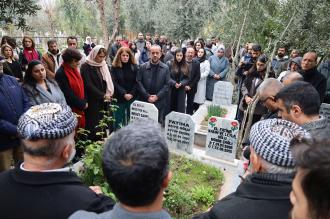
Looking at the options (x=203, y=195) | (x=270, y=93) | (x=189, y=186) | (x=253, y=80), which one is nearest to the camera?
(x=270, y=93)

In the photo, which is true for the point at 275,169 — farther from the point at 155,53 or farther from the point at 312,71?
the point at 155,53

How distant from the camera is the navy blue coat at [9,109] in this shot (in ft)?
11.2

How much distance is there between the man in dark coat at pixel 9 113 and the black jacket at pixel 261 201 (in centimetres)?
276

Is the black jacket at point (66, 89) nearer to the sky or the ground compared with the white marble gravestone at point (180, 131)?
nearer to the sky

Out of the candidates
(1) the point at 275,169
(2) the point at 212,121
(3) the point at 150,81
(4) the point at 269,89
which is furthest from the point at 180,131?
(1) the point at 275,169

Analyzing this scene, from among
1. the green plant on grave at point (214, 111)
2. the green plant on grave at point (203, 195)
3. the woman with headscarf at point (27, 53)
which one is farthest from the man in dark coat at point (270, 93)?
the woman with headscarf at point (27, 53)

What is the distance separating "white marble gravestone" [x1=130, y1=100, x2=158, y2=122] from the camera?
561 centimetres

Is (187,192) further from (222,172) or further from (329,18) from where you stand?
(329,18)

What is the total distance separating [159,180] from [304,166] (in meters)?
0.58

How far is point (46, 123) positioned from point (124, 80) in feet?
14.3

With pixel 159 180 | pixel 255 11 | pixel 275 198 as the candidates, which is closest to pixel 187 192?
pixel 275 198

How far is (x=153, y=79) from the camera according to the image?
6.06m

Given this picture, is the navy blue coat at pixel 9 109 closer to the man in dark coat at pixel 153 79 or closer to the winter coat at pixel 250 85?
the man in dark coat at pixel 153 79

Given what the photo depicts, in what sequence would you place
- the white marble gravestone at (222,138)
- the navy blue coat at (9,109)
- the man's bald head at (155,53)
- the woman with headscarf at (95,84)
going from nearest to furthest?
the navy blue coat at (9,109)
the white marble gravestone at (222,138)
the woman with headscarf at (95,84)
the man's bald head at (155,53)
